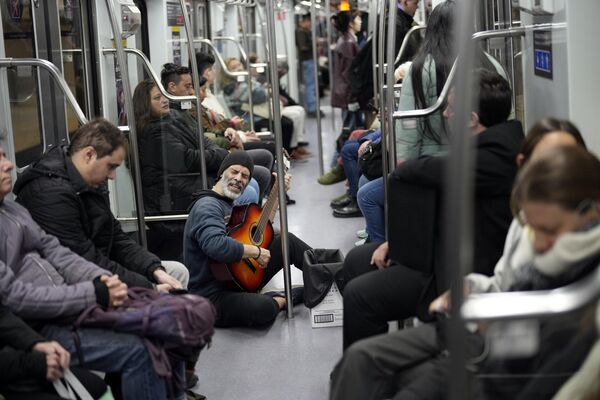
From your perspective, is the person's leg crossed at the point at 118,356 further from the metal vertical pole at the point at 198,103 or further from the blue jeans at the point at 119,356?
the metal vertical pole at the point at 198,103

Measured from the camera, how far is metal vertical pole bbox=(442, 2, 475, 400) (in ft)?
7.84

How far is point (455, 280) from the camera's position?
8.21ft

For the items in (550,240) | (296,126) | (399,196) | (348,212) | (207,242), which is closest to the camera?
(550,240)

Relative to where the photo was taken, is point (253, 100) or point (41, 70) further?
point (253, 100)

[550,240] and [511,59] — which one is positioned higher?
[511,59]

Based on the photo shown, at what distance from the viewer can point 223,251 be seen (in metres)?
5.28

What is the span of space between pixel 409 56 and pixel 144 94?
6.89 feet

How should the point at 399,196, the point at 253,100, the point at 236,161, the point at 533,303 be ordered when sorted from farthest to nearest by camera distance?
the point at 253,100 < the point at 236,161 < the point at 399,196 < the point at 533,303

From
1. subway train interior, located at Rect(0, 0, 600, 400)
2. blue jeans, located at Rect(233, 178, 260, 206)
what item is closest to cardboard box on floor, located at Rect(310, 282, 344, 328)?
subway train interior, located at Rect(0, 0, 600, 400)

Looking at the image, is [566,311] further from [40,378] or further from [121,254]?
[121,254]

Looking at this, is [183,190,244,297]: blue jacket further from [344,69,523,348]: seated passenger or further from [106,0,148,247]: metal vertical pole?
[344,69,523,348]: seated passenger

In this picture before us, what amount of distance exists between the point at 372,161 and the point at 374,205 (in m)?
0.30

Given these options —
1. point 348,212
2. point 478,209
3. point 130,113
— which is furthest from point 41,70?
point 348,212

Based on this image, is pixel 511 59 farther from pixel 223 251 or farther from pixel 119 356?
pixel 119 356
